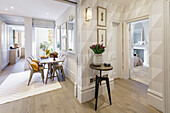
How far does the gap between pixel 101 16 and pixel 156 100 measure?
238cm

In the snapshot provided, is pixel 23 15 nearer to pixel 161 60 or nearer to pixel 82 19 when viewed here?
pixel 82 19

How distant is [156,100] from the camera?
189 cm

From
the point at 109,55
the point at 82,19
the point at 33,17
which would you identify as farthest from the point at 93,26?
the point at 33,17

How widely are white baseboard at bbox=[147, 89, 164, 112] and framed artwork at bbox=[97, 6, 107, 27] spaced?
6.68ft

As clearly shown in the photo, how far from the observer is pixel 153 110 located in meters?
1.84

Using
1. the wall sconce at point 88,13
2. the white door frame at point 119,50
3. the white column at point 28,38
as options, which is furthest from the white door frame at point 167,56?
the white column at point 28,38

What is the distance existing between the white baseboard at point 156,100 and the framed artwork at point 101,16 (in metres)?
2.04

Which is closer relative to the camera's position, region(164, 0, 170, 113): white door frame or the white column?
region(164, 0, 170, 113): white door frame

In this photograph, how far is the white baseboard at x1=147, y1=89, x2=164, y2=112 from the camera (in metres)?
1.82

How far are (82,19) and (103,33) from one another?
0.75 m

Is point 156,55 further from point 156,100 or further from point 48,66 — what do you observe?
point 48,66

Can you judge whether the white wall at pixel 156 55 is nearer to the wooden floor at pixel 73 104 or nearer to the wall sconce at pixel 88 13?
the wooden floor at pixel 73 104

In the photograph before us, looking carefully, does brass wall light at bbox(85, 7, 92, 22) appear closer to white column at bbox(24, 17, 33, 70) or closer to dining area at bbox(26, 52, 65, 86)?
dining area at bbox(26, 52, 65, 86)

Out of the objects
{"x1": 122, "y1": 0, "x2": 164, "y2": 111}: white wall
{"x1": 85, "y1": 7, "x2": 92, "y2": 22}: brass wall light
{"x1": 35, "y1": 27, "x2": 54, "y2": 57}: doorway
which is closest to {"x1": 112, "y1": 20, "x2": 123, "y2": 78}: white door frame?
{"x1": 122, "y1": 0, "x2": 164, "y2": 111}: white wall
